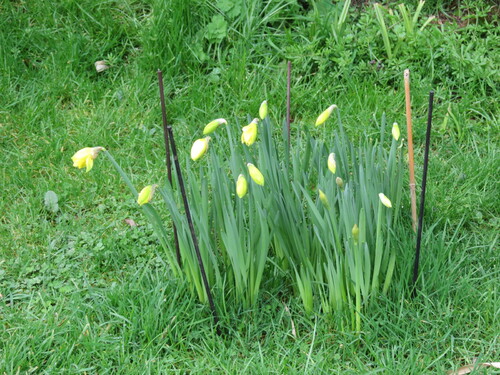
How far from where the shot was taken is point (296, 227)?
245 cm

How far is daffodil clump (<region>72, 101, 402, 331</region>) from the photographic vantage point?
7.63 feet

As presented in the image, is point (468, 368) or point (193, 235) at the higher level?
Result: point (193, 235)

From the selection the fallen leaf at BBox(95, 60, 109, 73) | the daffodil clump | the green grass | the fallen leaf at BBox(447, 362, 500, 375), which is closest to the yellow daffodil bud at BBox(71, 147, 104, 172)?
the daffodil clump

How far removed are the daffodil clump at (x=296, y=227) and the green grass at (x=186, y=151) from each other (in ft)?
0.30

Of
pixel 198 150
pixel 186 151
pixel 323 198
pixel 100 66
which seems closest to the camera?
pixel 198 150

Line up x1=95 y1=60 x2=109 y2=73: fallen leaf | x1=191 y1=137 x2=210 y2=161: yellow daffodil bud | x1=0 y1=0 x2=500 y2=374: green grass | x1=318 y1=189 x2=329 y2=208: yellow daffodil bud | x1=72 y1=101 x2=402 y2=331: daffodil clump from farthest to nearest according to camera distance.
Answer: x1=95 y1=60 x2=109 y2=73: fallen leaf → x1=0 y1=0 x2=500 y2=374: green grass → x1=72 y1=101 x2=402 y2=331: daffodil clump → x1=318 y1=189 x2=329 y2=208: yellow daffodil bud → x1=191 y1=137 x2=210 y2=161: yellow daffodil bud

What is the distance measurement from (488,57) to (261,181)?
228 centimetres

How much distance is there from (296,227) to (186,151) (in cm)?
111

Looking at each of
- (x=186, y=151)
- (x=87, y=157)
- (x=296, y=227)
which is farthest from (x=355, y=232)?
(x=186, y=151)

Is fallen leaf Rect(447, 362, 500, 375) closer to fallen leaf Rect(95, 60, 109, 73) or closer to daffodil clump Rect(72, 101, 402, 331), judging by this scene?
daffodil clump Rect(72, 101, 402, 331)

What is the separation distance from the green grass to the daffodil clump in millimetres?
92

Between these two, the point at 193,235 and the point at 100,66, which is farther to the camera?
the point at 100,66

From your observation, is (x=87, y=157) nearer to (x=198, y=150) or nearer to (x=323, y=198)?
(x=198, y=150)

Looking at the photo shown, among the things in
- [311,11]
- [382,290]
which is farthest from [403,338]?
[311,11]
